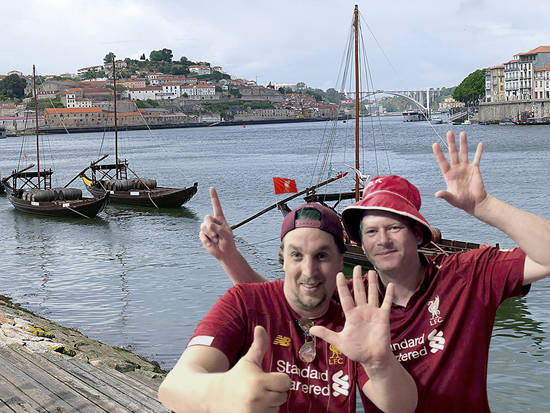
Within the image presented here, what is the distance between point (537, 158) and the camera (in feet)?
182

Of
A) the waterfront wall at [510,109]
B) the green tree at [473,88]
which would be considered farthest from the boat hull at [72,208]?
the green tree at [473,88]

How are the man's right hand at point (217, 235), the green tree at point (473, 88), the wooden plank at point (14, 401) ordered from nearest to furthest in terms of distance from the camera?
1. the man's right hand at point (217, 235)
2. the wooden plank at point (14, 401)
3. the green tree at point (473, 88)

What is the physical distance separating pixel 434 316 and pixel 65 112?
168 meters

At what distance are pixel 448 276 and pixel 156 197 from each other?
30.2 metres

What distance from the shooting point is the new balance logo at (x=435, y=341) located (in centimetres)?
259

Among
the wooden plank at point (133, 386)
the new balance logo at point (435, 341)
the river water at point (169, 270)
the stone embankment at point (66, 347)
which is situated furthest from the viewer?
the river water at point (169, 270)

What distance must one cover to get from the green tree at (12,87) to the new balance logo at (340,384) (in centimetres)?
20292

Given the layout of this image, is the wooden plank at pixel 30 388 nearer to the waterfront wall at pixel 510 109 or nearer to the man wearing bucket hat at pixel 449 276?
the man wearing bucket hat at pixel 449 276

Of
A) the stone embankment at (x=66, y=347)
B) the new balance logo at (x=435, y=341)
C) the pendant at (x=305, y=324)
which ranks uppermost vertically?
the pendant at (x=305, y=324)

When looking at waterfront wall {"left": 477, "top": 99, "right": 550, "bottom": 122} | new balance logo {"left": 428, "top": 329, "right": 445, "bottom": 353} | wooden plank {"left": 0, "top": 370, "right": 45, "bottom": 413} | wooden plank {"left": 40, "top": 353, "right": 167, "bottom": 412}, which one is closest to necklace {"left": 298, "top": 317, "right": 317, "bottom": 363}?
new balance logo {"left": 428, "top": 329, "right": 445, "bottom": 353}

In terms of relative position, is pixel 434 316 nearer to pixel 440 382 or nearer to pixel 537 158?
pixel 440 382

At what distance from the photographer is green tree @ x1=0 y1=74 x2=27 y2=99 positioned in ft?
624

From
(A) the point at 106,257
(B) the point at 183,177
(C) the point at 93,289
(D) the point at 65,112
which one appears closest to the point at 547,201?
(A) the point at 106,257

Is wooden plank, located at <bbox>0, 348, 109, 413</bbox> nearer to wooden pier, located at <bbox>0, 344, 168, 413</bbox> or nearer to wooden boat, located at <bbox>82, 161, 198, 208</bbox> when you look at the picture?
wooden pier, located at <bbox>0, 344, 168, 413</bbox>
